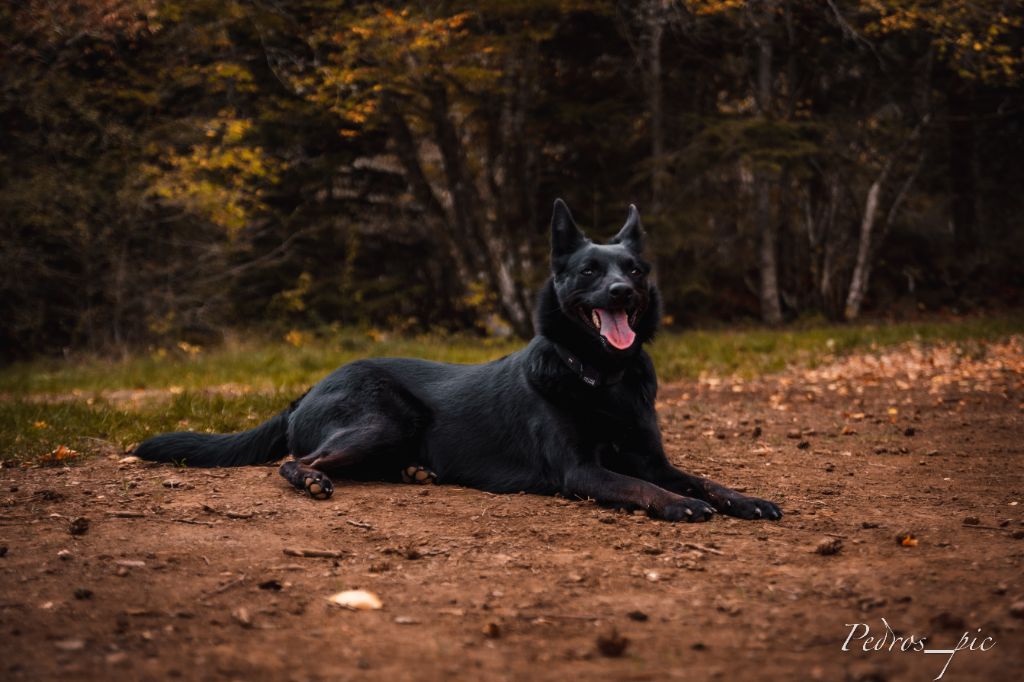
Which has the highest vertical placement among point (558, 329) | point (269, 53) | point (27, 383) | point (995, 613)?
point (269, 53)

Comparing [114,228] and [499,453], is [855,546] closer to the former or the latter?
[499,453]

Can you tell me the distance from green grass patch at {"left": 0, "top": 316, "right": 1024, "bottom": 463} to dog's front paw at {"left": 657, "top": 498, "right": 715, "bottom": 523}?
4.03m

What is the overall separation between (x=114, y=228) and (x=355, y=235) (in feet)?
15.5

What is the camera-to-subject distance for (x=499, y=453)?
4832 mm

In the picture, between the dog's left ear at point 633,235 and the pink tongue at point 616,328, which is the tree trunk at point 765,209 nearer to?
the dog's left ear at point 633,235

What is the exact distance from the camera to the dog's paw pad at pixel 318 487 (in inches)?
174

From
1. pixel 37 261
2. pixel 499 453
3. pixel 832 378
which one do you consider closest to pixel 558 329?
pixel 499 453

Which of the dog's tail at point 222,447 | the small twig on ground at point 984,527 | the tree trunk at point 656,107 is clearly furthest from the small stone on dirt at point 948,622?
the tree trunk at point 656,107

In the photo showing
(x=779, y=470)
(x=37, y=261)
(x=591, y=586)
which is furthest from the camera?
(x=37, y=261)

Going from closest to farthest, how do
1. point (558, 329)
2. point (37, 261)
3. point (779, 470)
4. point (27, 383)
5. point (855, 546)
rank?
point (855, 546) < point (558, 329) < point (779, 470) < point (27, 383) < point (37, 261)

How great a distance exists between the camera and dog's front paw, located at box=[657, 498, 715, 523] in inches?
155

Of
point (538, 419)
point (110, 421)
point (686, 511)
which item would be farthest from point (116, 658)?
point (110, 421)

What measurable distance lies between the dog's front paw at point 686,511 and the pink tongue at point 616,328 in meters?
0.90

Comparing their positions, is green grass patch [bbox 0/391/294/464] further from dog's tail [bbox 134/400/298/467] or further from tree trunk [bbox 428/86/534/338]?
tree trunk [bbox 428/86/534/338]
